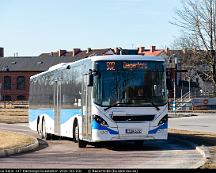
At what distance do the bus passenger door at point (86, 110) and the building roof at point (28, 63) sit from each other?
4121 inches

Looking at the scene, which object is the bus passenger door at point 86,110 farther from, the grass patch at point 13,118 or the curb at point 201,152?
the grass patch at point 13,118

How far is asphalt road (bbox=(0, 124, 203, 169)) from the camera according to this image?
1452 centimetres

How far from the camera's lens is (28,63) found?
127m

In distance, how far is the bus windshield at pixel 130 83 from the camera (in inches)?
739

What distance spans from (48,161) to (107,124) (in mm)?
3581

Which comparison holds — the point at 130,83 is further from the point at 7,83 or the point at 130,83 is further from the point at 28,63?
the point at 28,63

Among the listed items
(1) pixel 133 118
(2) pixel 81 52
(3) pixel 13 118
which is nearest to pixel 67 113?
(1) pixel 133 118

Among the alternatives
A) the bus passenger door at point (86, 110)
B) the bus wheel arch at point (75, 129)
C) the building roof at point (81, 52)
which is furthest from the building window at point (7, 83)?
the bus passenger door at point (86, 110)

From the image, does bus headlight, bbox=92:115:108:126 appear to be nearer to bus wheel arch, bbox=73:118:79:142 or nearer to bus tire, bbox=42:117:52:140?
bus wheel arch, bbox=73:118:79:142

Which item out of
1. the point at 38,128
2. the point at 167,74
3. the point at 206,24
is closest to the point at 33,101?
the point at 38,128

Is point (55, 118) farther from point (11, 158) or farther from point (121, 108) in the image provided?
point (11, 158)

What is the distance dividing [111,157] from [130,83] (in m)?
3.17

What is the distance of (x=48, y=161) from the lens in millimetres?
15641

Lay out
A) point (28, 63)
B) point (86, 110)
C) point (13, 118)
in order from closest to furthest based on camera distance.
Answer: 1. point (86, 110)
2. point (13, 118)
3. point (28, 63)
